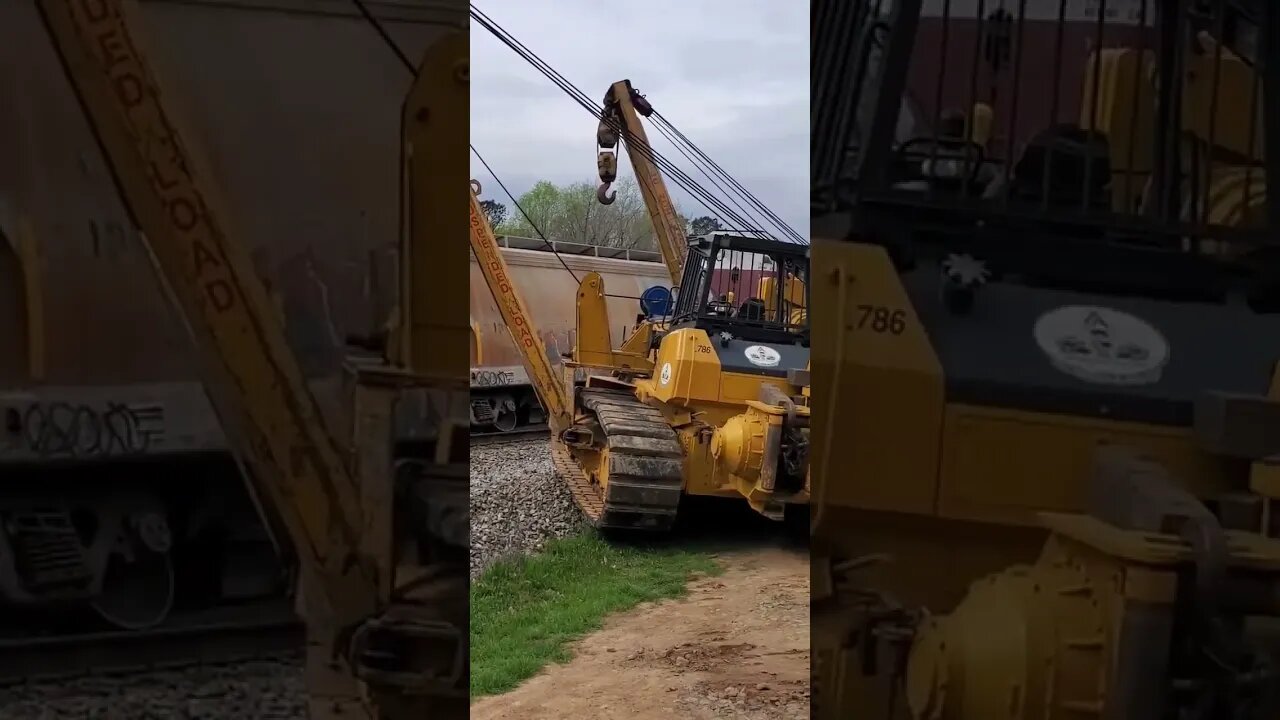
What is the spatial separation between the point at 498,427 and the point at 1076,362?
245 inches

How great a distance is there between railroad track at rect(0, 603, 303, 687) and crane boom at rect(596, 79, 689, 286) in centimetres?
113

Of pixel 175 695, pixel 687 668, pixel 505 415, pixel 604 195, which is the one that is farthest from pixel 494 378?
pixel 175 695

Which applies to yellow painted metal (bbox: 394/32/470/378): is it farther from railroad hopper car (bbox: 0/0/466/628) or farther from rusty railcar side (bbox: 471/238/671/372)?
rusty railcar side (bbox: 471/238/671/372)

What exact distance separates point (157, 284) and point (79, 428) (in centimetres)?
20

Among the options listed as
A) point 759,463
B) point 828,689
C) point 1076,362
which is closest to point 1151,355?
point 1076,362

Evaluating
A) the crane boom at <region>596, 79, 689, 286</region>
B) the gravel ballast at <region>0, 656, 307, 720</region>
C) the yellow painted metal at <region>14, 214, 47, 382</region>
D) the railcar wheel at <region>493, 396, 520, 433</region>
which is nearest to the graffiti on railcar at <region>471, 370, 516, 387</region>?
the railcar wheel at <region>493, 396, 520, 433</region>

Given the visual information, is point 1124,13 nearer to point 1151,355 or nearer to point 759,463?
point 1151,355

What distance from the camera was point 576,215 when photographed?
114 inches

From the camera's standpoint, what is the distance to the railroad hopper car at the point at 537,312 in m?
6.36

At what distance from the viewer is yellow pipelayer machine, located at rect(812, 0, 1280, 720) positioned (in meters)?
1.25

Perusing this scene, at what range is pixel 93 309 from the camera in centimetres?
115

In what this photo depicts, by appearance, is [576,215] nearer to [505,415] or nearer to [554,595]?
[554,595]

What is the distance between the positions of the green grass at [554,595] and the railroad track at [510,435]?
246cm

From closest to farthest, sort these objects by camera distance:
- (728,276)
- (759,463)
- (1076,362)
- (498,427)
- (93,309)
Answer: (93,309) → (1076,362) → (759,463) → (728,276) → (498,427)
